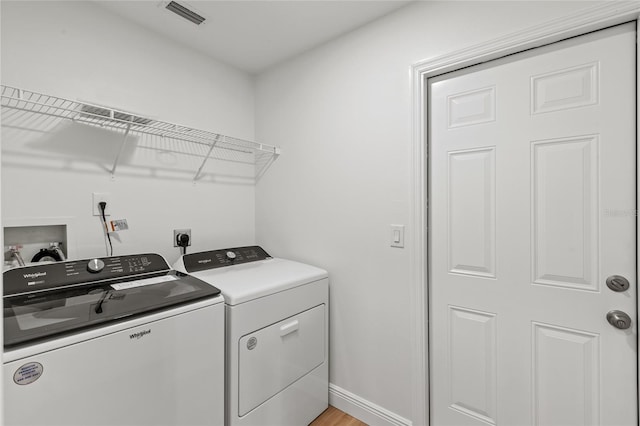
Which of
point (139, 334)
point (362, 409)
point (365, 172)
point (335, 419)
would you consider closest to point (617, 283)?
point (365, 172)

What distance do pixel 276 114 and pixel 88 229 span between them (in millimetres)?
1395

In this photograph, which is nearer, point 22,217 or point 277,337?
point 22,217

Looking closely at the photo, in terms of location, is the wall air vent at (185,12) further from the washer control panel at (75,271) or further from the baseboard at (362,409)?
the baseboard at (362,409)

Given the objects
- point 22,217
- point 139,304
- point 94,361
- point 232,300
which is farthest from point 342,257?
point 22,217

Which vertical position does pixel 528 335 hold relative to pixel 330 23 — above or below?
below

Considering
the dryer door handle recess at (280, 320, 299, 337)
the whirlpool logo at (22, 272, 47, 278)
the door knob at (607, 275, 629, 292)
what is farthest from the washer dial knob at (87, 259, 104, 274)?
the door knob at (607, 275, 629, 292)

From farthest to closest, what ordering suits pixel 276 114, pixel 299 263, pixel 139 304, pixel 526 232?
pixel 276 114 < pixel 299 263 < pixel 526 232 < pixel 139 304

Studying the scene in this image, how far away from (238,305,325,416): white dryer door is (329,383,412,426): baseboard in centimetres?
27

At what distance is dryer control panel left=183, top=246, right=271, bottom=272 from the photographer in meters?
1.94

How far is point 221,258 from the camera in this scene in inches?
82.2

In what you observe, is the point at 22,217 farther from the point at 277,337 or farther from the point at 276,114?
the point at 276,114

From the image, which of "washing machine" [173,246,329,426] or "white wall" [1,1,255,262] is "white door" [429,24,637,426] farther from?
"white wall" [1,1,255,262]

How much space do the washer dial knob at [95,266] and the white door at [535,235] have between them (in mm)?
1674

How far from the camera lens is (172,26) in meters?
1.97
